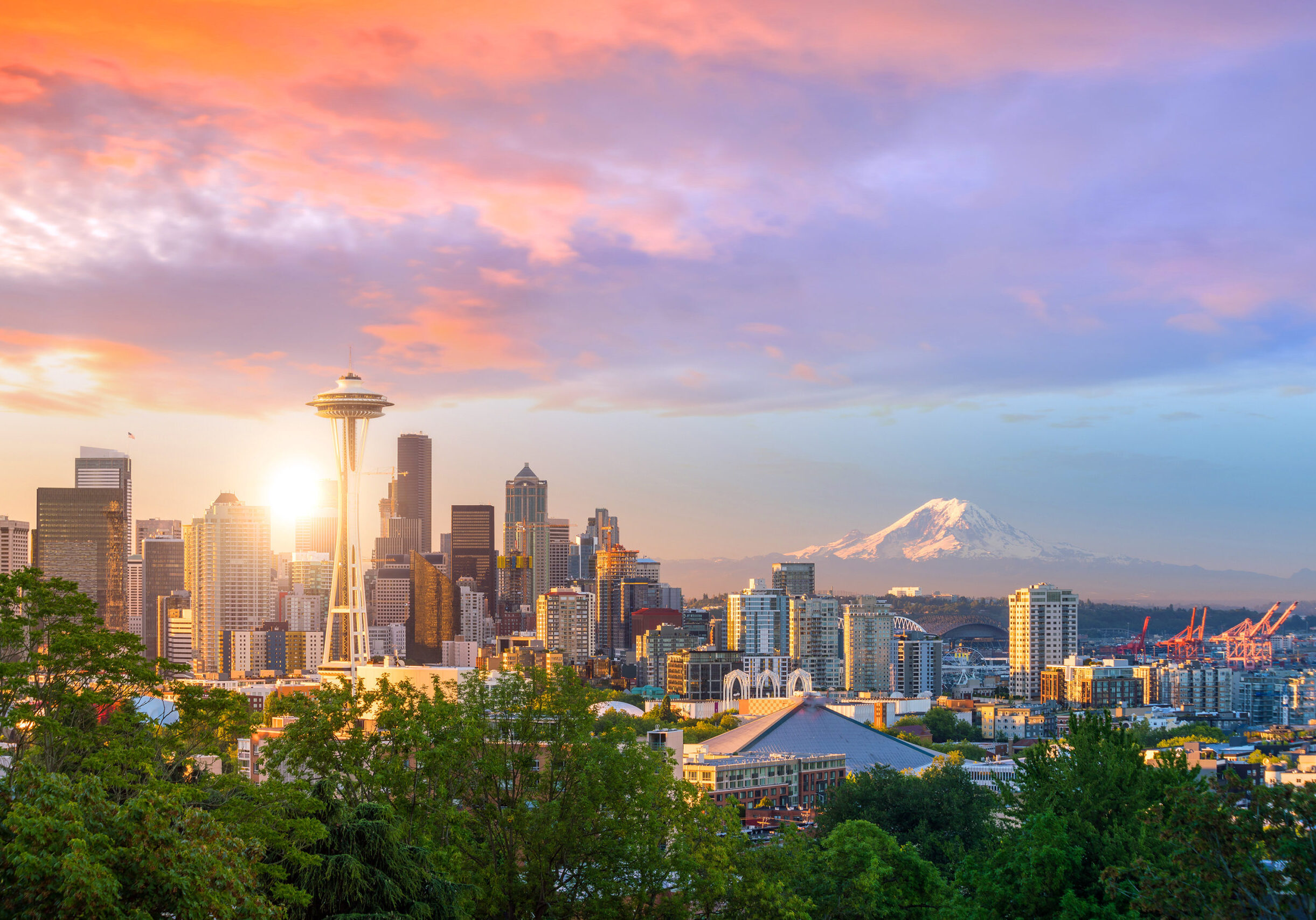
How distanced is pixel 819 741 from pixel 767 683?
158ft

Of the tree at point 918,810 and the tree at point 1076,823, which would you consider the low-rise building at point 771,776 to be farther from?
the tree at point 1076,823

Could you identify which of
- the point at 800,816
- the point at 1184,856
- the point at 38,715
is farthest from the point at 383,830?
the point at 800,816

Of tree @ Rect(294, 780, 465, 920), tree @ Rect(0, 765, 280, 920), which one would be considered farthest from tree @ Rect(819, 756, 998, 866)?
tree @ Rect(0, 765, 280, 920)

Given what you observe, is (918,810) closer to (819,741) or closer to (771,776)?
(771,776)

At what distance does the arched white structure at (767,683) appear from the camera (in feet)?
502

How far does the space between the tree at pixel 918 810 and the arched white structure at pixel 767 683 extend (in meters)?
90.0

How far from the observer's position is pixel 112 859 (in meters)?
13.7

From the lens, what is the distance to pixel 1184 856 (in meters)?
16.6

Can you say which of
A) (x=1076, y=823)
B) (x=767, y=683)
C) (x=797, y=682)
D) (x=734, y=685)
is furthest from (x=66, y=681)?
(x=734, y=685)

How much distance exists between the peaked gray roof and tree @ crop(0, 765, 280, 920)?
3542 inches

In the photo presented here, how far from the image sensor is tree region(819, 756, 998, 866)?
56.0 m

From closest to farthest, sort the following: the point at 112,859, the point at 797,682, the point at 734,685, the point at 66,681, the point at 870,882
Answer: the point at 112,859 → the point at 66,681 → the point at 870,882 → the point at 797,682 → the point at 734,685

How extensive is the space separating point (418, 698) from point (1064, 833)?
12.8 m

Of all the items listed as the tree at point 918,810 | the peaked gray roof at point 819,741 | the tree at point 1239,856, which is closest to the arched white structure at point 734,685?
the peaked gray roof at point 819,741
